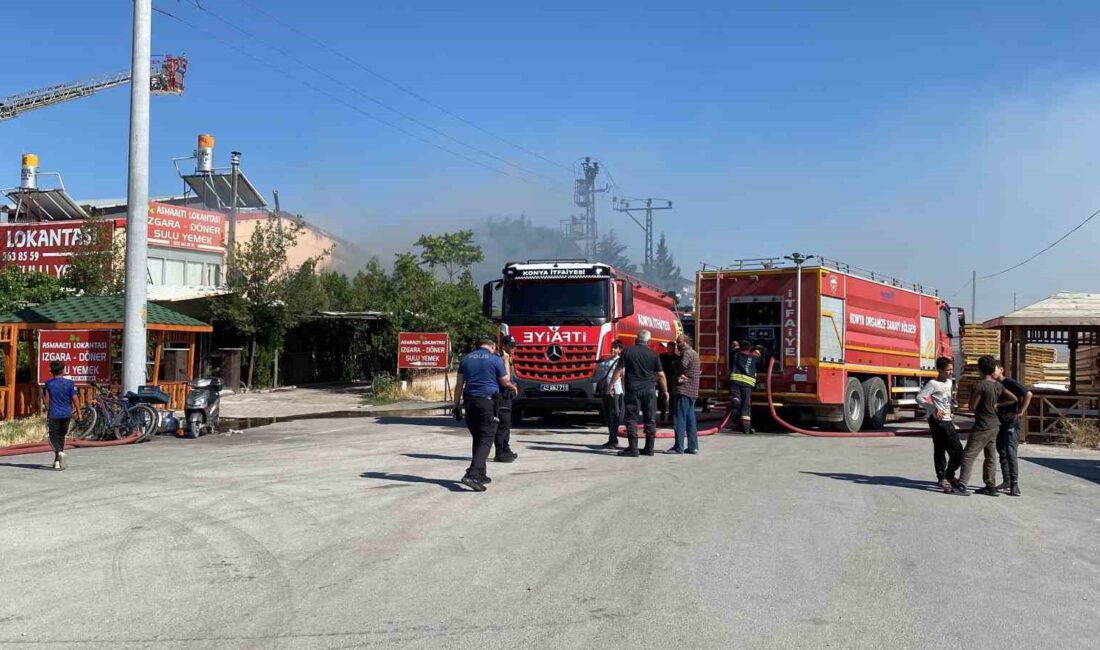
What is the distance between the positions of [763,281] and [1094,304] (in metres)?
6.03

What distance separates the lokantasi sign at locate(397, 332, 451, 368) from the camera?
87.0 ft

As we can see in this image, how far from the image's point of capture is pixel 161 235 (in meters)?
38.4

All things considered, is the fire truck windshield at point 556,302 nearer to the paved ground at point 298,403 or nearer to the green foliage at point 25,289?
the paved ground at point 298,403

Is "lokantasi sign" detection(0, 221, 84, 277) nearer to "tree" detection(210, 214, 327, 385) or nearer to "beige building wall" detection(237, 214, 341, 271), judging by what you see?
"beige building wall" detection(237, 214, 341, 271)

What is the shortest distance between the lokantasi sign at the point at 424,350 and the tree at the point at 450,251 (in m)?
21.3

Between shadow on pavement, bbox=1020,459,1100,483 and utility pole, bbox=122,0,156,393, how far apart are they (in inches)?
620

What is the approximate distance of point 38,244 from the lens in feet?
125

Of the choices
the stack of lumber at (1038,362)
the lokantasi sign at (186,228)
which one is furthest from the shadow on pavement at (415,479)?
the lokantasi sign at (186,228)

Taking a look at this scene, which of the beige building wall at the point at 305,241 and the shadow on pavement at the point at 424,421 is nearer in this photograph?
the shadow on pavement at the point at 424,421

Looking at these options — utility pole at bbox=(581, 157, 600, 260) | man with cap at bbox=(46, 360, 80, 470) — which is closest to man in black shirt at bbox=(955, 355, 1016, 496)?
man with cap at bbox=(46, 360, 80, 470)

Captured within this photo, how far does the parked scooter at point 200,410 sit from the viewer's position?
1662 cm

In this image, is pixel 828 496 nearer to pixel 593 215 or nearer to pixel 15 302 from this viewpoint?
pixel 15 302

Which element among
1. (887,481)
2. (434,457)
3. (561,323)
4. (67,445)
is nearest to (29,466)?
(67,445)

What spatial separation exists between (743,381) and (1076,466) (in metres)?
5.45
